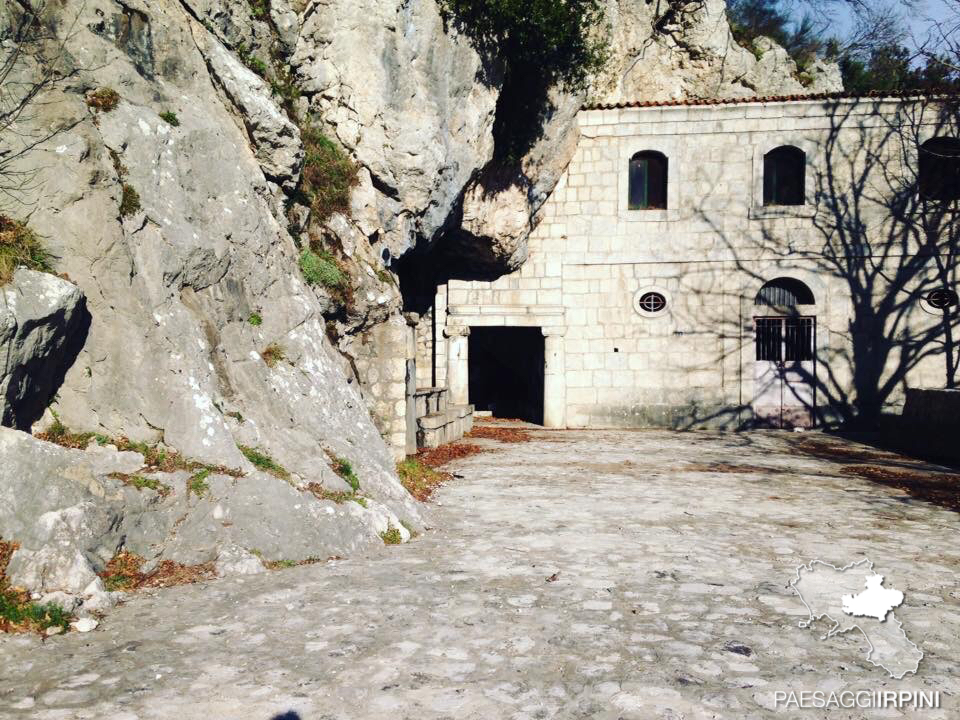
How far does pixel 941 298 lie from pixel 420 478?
14293mm

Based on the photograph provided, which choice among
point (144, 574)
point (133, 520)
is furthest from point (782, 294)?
point (144, 574)

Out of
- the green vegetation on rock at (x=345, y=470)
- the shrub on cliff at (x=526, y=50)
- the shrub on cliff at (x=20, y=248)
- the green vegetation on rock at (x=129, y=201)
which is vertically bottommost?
the green vegetation on rock at (x=345, y=470)

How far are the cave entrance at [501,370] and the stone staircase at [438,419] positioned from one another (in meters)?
4.48

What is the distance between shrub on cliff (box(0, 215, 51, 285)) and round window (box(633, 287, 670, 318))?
1451 cm

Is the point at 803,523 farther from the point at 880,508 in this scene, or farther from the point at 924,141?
the point at 924,141

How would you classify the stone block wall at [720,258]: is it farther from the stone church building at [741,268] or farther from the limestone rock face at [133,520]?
the limestone rock face at [133,520]

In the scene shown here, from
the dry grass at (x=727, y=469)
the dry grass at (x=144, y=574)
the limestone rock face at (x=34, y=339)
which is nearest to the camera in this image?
the dry grass at (x=144, y=574)

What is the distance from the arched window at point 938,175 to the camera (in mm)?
18203

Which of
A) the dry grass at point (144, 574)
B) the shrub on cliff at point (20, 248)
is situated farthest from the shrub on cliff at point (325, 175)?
the dry grass at point (144, 574)

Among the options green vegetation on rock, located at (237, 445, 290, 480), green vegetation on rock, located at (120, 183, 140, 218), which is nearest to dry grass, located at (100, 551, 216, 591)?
green vegetation on rock, located at (237, 445, 290, 480)

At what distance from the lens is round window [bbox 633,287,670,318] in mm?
18703

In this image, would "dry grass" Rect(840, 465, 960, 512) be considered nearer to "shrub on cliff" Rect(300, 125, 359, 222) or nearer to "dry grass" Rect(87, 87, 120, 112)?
"shrub on cliff" Rect(300, 125, 359, 222)

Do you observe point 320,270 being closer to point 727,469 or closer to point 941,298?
point 727,469

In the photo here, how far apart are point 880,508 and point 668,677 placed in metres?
6.24
